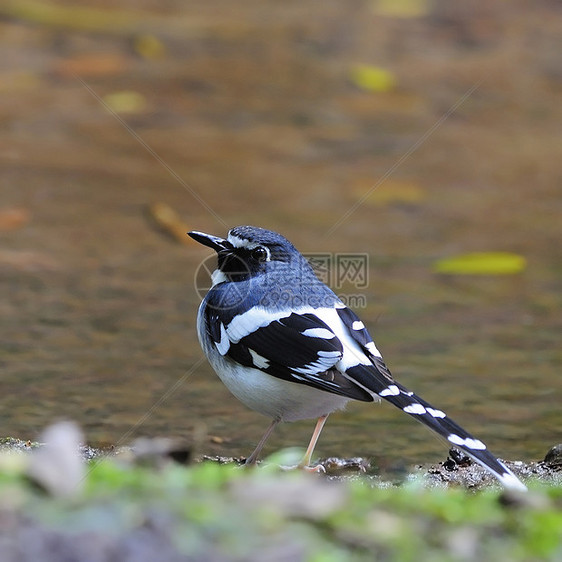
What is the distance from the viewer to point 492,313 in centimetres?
684

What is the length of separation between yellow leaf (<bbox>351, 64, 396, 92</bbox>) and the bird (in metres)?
6.80

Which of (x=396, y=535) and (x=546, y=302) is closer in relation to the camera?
(x=396, y=535)

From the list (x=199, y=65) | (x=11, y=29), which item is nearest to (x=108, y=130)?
(x=199, y=65)

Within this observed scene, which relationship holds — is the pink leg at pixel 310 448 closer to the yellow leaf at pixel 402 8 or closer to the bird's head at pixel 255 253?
the bird's head at pixel 255 253

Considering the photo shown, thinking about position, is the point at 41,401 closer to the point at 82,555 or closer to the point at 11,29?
the point at 82,555

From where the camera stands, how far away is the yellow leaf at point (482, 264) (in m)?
7.53

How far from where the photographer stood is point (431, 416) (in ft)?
13.7

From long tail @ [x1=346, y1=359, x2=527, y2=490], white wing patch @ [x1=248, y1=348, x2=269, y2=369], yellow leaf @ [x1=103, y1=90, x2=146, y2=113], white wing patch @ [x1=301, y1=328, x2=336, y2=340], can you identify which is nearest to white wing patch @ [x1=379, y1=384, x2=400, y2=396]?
long tail @ [x1=346, y1=359, x2=527, y2=490]

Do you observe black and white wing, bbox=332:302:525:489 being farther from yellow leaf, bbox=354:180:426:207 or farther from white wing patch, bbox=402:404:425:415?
yellow leaf, bbox=354:180:426:207

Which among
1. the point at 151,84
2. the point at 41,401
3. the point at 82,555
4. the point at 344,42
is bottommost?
the point at 41,401

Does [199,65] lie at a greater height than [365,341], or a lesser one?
greater

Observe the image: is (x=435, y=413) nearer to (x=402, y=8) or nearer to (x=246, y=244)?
(x=246, y=244)

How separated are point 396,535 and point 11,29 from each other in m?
10.5

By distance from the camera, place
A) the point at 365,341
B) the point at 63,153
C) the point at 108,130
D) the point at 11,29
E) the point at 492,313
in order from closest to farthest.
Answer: the point at 365,341 → the point at 492,313 → the point at 63,153 → the point at 108,130 → the point at 11,29
